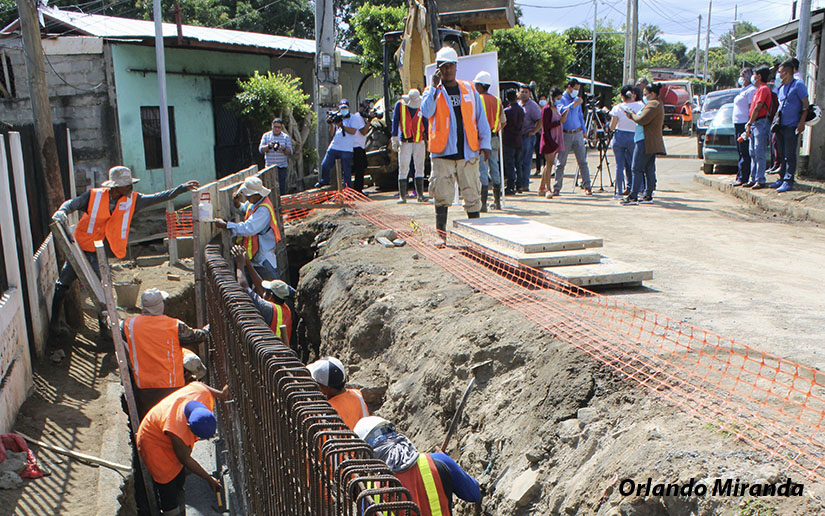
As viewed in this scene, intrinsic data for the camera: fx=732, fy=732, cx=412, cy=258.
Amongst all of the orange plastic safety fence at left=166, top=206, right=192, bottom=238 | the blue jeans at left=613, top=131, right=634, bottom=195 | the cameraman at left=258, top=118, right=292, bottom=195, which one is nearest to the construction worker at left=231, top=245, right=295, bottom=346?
the orange plastic safety fence at left=166, top=206, right=192, bottom=238

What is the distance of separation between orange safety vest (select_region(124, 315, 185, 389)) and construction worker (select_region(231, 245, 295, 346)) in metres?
0.96

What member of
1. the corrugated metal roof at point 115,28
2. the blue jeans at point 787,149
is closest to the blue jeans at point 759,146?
the blue jeans at point 787,149

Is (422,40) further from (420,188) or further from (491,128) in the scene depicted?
(491,128)

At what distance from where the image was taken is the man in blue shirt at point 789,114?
10.8 meters

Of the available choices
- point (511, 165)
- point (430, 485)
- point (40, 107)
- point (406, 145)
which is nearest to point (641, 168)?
point (511, 165)

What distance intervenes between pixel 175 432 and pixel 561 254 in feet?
11.4

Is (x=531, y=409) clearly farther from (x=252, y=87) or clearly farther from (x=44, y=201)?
(x=252, y=87)

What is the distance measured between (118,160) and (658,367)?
571 inches

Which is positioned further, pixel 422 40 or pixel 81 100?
pixel 81 100

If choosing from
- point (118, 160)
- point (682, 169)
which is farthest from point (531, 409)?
point (682, 169)

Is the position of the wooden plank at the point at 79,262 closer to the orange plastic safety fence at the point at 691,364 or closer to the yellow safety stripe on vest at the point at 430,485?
the orange plastic safety fence at the point at 691,364

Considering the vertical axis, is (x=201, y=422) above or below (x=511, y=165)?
below

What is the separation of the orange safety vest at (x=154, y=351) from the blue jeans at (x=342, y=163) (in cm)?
701

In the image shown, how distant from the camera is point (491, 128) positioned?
10352 mm
